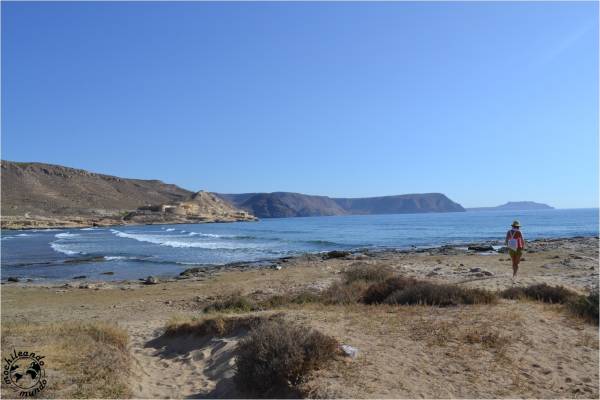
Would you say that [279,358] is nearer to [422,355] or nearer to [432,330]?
[422,355]

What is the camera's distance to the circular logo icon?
19.4 feet

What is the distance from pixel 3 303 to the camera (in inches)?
691

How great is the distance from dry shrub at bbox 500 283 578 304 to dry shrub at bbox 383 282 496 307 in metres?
1.36

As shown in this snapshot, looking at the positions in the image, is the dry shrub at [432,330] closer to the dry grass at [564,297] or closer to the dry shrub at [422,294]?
the dry shrub at [422,294]

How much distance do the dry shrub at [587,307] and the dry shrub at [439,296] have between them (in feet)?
5.29

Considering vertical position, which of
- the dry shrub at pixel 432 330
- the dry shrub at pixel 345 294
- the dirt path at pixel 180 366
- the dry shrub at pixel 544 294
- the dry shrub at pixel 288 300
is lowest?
the dirt path at pixel 180 366

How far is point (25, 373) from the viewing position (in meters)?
6.40

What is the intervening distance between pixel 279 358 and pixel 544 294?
8023 mm

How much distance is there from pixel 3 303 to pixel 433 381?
17.5m

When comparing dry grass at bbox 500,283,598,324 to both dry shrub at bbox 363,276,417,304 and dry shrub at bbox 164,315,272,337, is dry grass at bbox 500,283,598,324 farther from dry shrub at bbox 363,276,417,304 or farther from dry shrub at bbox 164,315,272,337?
dry shrub at bbox 164,315,272,337

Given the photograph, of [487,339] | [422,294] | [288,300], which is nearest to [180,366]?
[288,300]

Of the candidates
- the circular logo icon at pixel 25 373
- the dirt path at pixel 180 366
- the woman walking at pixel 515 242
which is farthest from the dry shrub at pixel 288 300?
the woman walking at pixel 515 242

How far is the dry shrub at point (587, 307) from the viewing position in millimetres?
8641

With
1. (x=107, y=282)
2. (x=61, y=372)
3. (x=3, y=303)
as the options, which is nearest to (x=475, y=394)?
(x=61, y=372)
